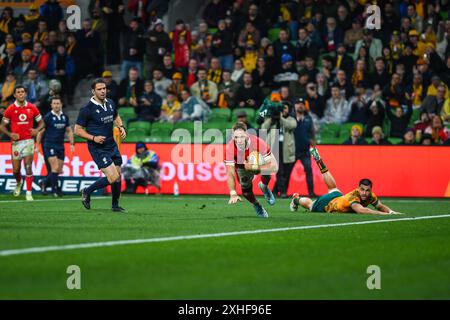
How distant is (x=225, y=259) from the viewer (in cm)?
1040

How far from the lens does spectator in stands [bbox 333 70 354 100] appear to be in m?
26.1

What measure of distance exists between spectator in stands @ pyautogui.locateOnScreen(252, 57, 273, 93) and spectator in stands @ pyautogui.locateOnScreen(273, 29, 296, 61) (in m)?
0.43

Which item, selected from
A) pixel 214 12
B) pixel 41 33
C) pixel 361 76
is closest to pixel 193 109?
pixel 361 76

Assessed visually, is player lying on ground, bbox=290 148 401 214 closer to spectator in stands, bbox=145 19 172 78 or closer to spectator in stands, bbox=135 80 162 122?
spectator in stands, bbox=135 80 162 122

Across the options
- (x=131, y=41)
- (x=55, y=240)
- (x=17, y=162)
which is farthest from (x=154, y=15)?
(x=55, y=240)

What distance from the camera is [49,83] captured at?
1151 inches

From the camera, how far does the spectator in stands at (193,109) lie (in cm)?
2689

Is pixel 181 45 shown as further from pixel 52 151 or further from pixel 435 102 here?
pixel 435 102

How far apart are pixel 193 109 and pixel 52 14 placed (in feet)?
23.8

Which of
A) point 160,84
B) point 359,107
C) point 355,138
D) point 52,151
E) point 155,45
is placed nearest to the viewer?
point 52,151

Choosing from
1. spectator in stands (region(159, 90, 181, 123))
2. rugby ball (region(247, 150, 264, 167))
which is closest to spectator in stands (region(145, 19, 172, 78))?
spectator in stands (region(159, 90, 181, 123))

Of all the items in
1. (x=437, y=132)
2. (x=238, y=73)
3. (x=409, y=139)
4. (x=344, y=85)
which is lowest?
(x=409, y=139)

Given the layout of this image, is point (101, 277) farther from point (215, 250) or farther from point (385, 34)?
point (385, 34)

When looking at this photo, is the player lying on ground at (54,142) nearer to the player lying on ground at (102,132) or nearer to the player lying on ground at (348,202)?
the player lying on ground at (102,132)
